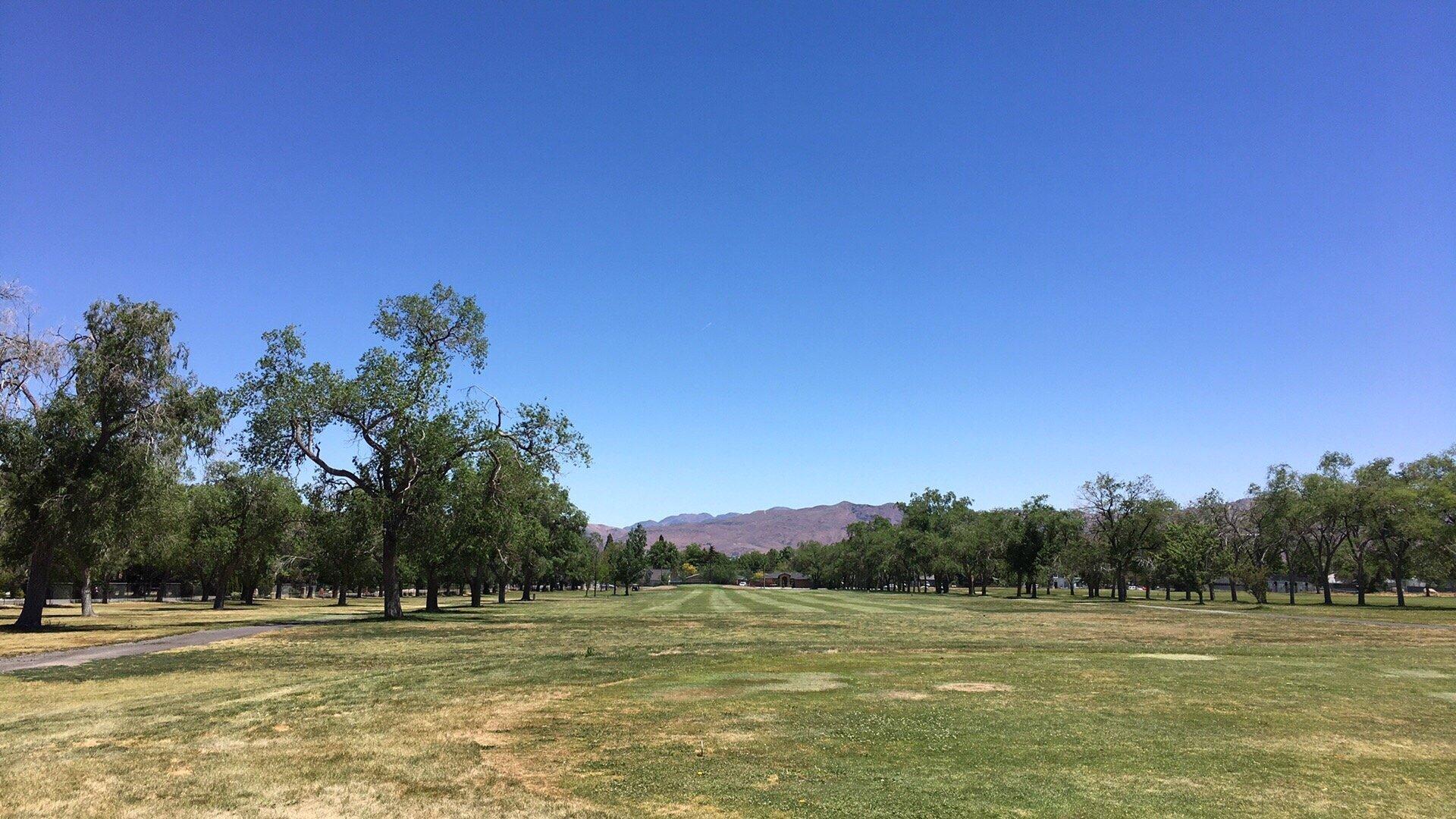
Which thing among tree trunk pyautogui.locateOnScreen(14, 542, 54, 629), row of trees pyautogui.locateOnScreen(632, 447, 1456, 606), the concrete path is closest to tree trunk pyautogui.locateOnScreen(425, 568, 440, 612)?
the concrete path

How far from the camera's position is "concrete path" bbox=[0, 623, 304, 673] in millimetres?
20453

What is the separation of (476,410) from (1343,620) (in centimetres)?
5106

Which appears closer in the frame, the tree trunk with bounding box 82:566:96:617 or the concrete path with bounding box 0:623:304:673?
the concrete path with bounding box 0:623:304:673

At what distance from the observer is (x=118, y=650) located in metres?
24.5

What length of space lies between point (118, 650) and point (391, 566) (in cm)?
1750

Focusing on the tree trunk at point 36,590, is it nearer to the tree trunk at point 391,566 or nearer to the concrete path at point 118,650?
the concrete path at point 118,650

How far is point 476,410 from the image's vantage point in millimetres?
42938

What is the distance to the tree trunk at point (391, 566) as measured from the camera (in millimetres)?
41312

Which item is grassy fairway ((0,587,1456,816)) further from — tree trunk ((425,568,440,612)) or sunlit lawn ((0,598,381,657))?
tree trunk ((425,568,440,612))

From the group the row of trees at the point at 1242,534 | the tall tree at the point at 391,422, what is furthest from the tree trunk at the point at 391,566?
the row of trees at the point at 1242,534

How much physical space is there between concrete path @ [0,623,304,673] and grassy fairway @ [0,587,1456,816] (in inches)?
76.3

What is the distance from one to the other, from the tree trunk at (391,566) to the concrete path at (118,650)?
7239mm

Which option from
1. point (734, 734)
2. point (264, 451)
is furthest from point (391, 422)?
point (734, 734)

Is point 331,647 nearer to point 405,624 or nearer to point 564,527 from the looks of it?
point 405,624
